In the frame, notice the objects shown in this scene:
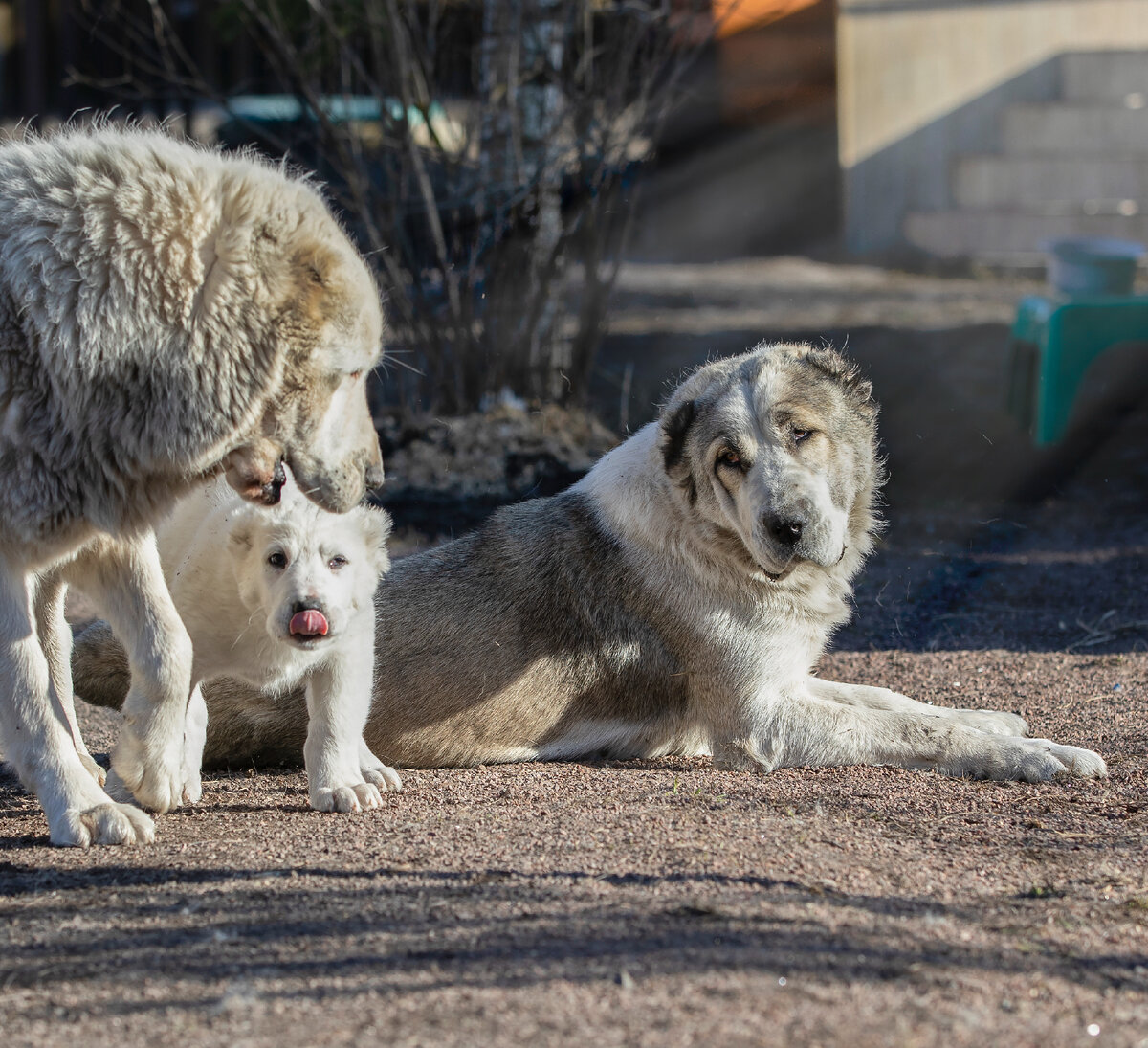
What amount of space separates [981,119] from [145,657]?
50.1 ft

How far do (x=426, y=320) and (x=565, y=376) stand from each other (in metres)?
1.07

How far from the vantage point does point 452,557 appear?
4.93 meters

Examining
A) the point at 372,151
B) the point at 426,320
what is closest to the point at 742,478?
the point at 426,320

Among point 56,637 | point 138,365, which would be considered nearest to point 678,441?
point 138,365

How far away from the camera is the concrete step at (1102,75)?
16312mm

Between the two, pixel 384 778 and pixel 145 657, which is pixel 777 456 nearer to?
pixel 384 778

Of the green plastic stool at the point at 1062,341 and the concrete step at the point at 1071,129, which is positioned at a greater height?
the concrete step at the point at 1071,129

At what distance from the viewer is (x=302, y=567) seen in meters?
3.96

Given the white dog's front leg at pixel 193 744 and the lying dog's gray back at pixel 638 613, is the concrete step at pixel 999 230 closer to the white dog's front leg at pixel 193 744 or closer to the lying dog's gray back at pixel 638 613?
the lying dog's gray back at pixel 638 613

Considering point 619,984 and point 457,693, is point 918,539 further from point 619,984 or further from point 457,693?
point 619,984

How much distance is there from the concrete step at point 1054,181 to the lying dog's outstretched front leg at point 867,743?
13043mm

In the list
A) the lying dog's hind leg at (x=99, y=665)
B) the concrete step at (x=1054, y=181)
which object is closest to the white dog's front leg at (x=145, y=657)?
the lying dog's hind leg at (x=99, y=665)

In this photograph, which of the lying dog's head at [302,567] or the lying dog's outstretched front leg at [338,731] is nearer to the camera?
the lying dog's head at [302,567]

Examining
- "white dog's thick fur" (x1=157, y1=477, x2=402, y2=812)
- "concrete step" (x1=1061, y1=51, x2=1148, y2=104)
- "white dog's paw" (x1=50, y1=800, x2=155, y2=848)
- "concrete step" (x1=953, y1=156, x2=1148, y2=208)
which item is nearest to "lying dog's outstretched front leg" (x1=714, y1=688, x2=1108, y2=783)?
"white dog's thick fur" (x1=157, y1=477, x2=402, y2=812)
